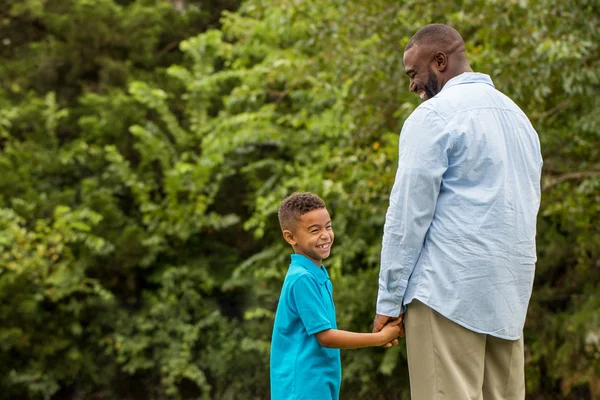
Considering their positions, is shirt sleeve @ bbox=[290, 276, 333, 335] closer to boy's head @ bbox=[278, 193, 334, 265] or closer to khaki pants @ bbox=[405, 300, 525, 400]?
boy's head @ bbox=[278, 193, 334, 265]

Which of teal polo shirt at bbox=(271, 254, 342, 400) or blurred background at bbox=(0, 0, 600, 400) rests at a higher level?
blurred background at bbox=(0, 0, 600, 400)

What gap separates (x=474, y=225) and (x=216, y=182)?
7190mm

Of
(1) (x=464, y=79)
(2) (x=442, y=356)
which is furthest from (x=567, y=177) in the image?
(2) (x=442, y=356)

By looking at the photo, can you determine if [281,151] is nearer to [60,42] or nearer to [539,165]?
[60,42]

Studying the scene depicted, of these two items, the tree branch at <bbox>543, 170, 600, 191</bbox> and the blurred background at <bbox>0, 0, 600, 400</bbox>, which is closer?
the tree branch at <bbox>543, 170, 600, 191</bbox>

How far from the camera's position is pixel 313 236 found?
3205 mm

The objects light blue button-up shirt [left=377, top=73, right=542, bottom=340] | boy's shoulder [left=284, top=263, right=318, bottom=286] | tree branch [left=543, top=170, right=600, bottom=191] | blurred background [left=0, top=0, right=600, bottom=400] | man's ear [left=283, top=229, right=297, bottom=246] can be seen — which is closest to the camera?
light blue button-up shirt [left=377, top=73, right=542, bottom=340]

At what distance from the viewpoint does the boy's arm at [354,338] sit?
3008mm

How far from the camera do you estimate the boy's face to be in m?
3.20

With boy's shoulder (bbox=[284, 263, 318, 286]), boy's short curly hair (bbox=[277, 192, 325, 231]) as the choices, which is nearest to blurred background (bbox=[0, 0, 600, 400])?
boy's short curly hair (bbox=[277, 192, 325, 231])

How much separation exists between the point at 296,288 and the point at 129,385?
7.00 metres

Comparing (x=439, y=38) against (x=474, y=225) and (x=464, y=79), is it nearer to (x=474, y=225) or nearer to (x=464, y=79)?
(x=464, y=79)

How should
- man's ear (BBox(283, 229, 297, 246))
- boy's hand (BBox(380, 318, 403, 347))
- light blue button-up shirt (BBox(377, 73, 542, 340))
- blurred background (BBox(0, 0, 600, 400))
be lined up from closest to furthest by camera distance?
light blue button-up shirt (BBox(377, 73, 542, 340)) < boy's hand (BBox(380, 318, 403, 347)) < man's ear (BBox(283, 229, 297, 246)) < blurred background (BBox(0, 0, 600, 400))

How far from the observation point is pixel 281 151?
9.93 meters
